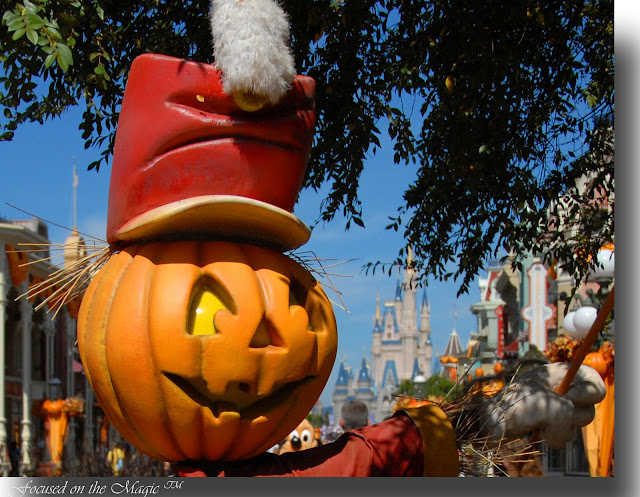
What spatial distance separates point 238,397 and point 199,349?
232 millimetres

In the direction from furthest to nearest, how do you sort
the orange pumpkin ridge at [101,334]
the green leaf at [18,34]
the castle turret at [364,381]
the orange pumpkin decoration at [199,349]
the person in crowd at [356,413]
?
the castle turret at [364,381] < the person in crowd at [356,413] < the green leaf at [18,34] < the orange pumpkin ridge at [101,334] < the orange pumpkin decoration at [199,349]

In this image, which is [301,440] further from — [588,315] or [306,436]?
[588,315]

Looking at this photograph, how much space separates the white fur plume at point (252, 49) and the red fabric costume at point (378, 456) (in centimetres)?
128

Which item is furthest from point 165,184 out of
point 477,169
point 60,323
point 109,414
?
point 60,323

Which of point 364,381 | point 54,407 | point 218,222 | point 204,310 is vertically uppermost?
point 218,222

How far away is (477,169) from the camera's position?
491cm

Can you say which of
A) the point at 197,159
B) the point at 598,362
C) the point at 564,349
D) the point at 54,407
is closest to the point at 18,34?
the point at 197,159

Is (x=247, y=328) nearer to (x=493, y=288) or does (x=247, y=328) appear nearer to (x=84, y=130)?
(x=84, y=130)

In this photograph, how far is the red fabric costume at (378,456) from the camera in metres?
2.82

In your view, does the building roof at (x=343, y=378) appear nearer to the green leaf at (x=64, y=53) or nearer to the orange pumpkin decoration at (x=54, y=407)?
the orange pumpkin decoration at (x=54, y=407)

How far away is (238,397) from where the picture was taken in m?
2.67

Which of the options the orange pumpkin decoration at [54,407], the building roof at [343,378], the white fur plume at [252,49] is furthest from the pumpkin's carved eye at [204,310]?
the building roof at [343,378]

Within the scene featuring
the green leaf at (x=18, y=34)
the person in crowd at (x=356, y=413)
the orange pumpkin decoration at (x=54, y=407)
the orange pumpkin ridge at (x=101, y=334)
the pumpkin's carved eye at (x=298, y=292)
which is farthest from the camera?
the orange pumpkin decoration at (x=54, y=407)

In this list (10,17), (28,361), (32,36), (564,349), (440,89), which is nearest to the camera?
(32,36)
